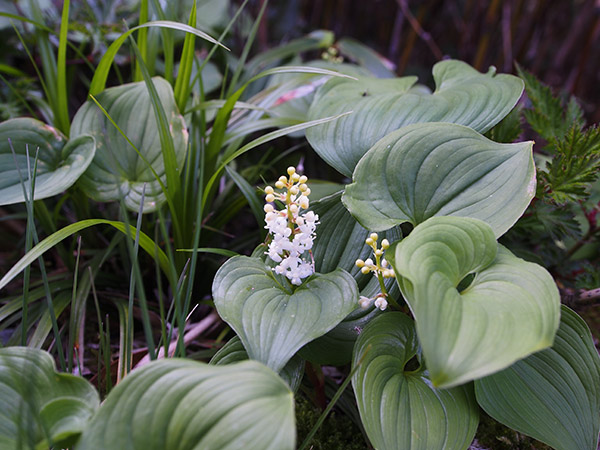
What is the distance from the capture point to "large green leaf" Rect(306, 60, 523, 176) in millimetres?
1145

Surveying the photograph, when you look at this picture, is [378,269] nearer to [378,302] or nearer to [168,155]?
[378,302]

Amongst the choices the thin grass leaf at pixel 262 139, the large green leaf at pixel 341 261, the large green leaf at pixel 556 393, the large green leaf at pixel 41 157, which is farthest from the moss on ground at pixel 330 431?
the large green leaf at pixel 41 157

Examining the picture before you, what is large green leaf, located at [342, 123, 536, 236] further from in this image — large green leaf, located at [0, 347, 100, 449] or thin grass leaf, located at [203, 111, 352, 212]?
large green leaf, located at [0, 347, 100, 449]

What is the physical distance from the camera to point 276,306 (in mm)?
831

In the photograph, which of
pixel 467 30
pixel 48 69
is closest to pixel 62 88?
pixel 48 69

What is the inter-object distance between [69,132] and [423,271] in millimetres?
A: 1125

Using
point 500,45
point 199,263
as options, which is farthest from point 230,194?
point 500,45

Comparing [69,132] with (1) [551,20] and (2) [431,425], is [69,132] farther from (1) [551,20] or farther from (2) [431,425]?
(1) [551,20]

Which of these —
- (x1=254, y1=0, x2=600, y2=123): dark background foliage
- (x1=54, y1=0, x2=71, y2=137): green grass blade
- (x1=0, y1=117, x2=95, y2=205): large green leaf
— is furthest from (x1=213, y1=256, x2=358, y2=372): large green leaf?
(x1=254, y1=0, x2=600, y2=123): dark background foliage

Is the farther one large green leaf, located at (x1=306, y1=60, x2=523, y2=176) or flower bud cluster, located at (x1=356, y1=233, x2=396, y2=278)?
large green leaf, located at (x1=306, y1=60, x2=523, y2=176)

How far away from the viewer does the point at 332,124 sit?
4.04 ft

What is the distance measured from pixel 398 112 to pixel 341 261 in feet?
1.45

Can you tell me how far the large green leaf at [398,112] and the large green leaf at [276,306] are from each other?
0.39m

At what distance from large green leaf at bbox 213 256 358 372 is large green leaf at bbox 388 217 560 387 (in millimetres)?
135
